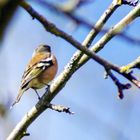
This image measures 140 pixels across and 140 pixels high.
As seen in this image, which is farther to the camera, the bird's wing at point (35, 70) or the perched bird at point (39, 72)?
the bird's wing at point (35, 70)

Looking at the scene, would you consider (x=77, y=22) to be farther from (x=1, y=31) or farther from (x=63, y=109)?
(x=63, y=109)

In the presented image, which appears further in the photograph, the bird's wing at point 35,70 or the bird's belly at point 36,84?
the bird's wing at point 35,70

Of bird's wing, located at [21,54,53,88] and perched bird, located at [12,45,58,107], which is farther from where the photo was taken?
bird's wing, located at [21,54,53,88]

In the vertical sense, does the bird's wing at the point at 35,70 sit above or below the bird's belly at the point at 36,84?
above

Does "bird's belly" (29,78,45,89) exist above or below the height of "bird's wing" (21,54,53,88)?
below

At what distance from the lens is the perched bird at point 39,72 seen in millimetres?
6227

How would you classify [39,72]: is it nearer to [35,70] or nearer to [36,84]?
[35,70]

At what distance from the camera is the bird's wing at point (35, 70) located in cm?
644

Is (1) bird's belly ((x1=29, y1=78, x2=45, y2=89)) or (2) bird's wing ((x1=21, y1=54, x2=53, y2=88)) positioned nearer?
(1) bird's belly ((x1=29, y1=78, x2=45, y2=89))

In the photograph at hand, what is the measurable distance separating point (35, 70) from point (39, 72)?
0.12 metres

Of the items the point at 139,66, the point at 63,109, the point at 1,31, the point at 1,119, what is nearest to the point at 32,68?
the point at 63,109

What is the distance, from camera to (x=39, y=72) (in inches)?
260

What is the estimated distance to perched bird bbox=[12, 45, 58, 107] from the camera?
20.4 ft

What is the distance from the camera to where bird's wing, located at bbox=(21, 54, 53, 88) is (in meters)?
6.44
